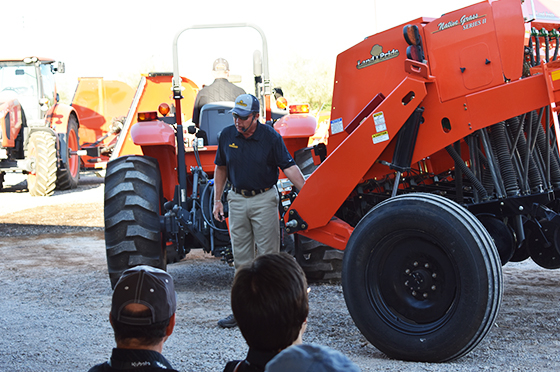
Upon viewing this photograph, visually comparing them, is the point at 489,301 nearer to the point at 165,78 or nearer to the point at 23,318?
the point at 23,318

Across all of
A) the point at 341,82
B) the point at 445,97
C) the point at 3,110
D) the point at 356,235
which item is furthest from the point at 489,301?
the point at 3,110

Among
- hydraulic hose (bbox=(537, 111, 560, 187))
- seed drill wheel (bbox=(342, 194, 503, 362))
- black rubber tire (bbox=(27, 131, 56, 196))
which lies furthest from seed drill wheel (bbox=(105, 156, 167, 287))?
black rubber tire (bbox=(27, 131, 56, 196))

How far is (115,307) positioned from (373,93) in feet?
9.93

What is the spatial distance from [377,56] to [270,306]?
3.17 meters

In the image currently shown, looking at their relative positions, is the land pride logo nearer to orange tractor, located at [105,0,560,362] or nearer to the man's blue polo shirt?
orange tractor, located at [105,0,560,362]

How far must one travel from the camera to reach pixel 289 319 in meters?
1.76

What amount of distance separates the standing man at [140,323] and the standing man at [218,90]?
4.63 m

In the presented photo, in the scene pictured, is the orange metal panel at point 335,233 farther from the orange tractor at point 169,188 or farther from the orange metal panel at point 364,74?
the orange tractor at point 169,188

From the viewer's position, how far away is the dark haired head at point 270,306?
176 cm

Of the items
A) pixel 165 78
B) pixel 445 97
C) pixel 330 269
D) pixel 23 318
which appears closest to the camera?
pixel 445 97

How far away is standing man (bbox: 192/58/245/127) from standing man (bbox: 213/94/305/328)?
1669 mm

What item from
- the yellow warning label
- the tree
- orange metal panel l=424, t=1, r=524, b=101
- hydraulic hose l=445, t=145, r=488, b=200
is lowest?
hydraulic hose l=445, t=145, r=488, b=200

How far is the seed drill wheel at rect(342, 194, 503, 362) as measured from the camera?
11.7 feet

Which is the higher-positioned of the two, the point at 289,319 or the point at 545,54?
the point at 545,54
